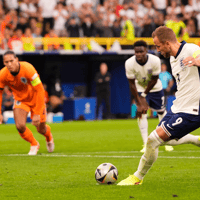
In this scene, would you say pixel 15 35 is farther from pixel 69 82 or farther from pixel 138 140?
pixel 138 140

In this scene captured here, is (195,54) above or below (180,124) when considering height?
above

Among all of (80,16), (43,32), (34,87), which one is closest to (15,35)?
(43,32)

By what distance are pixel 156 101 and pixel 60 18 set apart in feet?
41.7

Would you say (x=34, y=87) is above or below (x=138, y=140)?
above

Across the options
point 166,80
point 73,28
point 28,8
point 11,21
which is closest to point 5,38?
point 11,21

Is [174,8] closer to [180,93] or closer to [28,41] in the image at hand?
[28,41]

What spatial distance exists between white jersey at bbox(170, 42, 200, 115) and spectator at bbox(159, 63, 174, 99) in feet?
52.7

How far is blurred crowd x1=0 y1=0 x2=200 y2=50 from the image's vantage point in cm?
2123

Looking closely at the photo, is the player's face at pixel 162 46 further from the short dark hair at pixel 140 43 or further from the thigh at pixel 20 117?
the thigh at pixel 20 117

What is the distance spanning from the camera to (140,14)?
23.8 m

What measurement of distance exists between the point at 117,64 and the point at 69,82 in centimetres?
259

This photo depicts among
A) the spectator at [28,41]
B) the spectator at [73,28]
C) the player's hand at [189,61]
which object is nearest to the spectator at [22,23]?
the spectator at [28,41]

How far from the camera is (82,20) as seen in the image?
22141 mm

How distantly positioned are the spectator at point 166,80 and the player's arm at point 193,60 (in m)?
16.3
